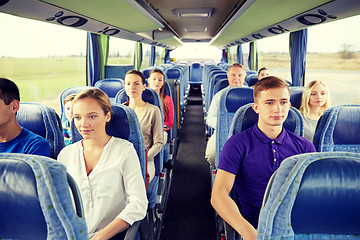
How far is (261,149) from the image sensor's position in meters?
1.71

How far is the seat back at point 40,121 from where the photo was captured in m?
1.92

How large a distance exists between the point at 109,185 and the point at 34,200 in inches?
34.0

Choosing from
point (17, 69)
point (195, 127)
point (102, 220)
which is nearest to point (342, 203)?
point (102, 220)

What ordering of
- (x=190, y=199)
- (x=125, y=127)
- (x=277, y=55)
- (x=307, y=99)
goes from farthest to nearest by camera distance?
(x=277, y=55) → (x=190, y=199) → (x=307, y=99) → (x=125, y=127)

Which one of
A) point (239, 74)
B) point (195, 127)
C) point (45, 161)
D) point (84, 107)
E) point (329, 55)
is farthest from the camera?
point (195, 127)

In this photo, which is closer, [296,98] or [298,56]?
[296,98]

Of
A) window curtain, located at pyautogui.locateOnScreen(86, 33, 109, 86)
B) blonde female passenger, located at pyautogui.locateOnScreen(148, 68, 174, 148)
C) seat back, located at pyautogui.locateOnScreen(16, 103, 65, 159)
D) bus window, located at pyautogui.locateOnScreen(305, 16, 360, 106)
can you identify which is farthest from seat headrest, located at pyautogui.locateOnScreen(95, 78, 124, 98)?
bus window, located at pyautogui.locateOnScreen(305, 16, 360, 106)

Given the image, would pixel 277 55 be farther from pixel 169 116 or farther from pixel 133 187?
pixel 133 187

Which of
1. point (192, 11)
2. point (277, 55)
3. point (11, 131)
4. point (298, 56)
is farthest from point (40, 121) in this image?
point (277, 55)

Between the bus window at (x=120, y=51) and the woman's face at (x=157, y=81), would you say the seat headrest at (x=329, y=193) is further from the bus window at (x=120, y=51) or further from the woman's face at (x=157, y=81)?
the bus window at (x=120, y=51)

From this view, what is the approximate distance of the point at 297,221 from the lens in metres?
0.80

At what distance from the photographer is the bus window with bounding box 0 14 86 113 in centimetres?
329

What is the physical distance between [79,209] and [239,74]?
320 centimetres

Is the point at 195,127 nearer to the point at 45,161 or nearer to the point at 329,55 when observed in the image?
the point at 329,55
